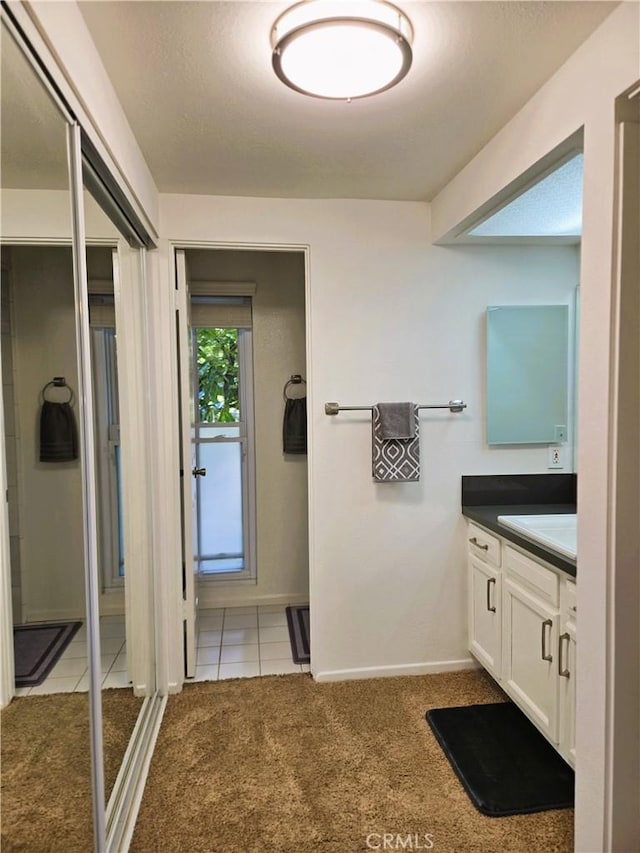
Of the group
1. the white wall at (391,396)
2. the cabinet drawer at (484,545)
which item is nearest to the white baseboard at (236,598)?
the white wall at (391,396)

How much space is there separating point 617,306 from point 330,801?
1831 millimetres

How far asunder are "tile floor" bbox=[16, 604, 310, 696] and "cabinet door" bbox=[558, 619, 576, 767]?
1328 millimetres

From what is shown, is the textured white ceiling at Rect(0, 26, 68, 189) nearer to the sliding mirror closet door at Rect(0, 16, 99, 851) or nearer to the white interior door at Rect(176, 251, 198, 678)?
the sliding mirror closet door at Rect(0, 16, 99, 851)

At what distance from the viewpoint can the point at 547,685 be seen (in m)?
1.97

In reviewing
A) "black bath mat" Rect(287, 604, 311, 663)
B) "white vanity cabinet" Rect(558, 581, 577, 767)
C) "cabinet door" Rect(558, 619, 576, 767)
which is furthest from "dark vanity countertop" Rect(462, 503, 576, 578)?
"black bath mat" Rect(287, 604, 311, 663)

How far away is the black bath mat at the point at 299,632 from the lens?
2969mm

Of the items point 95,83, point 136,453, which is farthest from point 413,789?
point 95,83

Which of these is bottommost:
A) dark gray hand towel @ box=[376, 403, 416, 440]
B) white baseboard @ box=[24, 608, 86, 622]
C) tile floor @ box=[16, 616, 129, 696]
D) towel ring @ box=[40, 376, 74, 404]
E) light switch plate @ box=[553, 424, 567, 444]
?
tile floor @ box=[16, 616, 129, 696]

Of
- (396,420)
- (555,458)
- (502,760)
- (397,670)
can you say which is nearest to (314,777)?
(502,760)

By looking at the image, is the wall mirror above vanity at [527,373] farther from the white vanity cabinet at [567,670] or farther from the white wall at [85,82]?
the white wall at [85,82]

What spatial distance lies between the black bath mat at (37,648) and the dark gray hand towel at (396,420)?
5.35 feet

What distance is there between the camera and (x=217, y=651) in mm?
3035

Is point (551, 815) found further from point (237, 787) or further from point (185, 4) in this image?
point (185, 4)

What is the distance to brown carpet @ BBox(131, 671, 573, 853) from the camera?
171 centimetres
